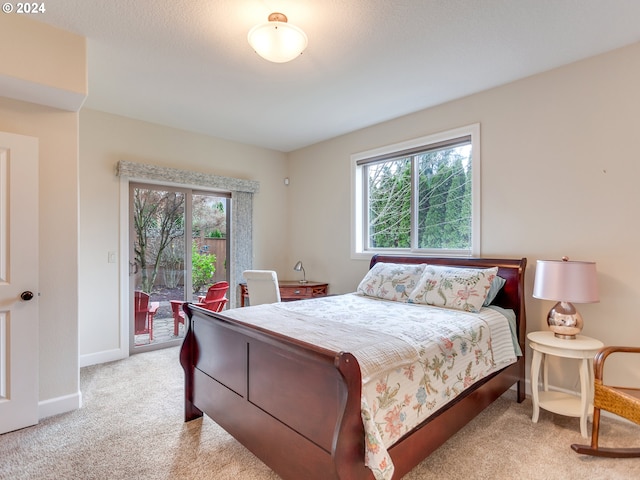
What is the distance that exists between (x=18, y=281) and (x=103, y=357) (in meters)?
1.60

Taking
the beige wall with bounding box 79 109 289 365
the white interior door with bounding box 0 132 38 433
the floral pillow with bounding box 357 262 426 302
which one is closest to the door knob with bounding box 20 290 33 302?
the white interior door with bounding box 0 132 38 433

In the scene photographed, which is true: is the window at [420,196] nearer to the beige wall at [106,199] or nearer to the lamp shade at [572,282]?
the lamp shade at [572,282]

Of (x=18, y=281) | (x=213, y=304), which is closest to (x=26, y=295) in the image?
(x=18, y=281)

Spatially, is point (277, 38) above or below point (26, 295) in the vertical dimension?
above

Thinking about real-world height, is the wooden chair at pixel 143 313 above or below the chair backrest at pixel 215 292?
below

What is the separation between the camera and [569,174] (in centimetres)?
256

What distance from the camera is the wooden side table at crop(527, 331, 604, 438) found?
84.6 inches

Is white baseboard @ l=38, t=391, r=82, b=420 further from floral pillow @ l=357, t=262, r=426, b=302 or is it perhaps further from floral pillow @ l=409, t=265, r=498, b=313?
floral pillow @ l=409, t=265, r=498, b=313

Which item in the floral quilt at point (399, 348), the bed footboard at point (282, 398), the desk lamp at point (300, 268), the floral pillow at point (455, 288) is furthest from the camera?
the desk lamp at point (300, 268)

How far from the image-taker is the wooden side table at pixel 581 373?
2.15 meters

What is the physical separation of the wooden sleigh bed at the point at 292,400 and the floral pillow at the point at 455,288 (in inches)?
21.0

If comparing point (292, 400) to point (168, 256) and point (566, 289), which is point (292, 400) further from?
point (168, 256)

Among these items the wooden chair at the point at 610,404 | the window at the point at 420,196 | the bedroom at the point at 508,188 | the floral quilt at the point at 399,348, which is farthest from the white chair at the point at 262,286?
the wooden chair at the point at 610,404

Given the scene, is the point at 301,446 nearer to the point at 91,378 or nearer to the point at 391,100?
the point at 91,378
